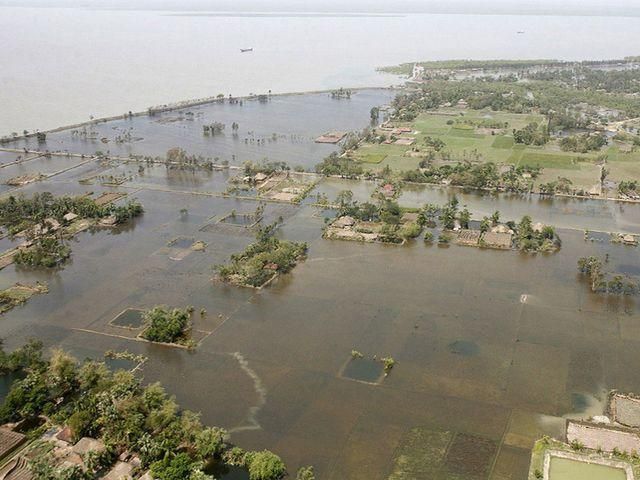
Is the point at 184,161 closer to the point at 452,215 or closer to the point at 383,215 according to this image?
the point at 383,215

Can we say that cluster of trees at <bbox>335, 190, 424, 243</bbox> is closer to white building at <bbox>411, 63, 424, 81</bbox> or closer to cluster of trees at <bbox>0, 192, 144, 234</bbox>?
cluster of trees at <bbox>0, 192, 144, 234</bbox>

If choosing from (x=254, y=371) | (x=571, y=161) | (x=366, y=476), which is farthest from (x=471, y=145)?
(x=366, y=476)

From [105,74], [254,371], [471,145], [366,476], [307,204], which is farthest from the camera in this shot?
[105,74]

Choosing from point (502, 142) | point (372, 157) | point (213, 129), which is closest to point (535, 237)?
point (372, 157)

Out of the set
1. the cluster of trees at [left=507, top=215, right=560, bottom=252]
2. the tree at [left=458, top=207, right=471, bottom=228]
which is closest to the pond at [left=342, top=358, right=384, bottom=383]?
the cluster of trees at [left=507, top=215, right=560, bottom=252]

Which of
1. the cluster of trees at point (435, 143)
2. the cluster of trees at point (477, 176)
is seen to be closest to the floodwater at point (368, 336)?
the cluster of trees at point (477, 176)

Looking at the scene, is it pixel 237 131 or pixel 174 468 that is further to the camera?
pixel 237 131

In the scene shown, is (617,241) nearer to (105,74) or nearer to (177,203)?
(177,203)

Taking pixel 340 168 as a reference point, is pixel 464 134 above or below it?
above
